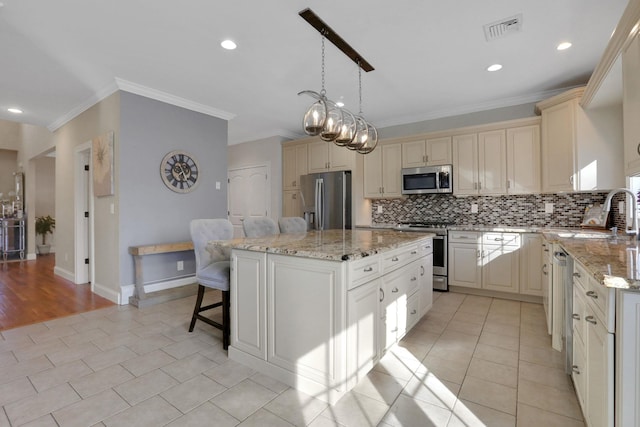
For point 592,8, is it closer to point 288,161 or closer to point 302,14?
point 302,14

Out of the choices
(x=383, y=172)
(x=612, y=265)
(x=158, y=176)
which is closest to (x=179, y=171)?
(x=158, y=176)

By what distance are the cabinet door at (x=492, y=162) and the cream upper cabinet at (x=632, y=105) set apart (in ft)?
6.29

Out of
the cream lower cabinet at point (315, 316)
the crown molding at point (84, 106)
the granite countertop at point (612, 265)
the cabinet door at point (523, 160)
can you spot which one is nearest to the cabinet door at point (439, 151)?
the cabinet door at point (523, 160)

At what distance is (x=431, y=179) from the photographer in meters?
4.29

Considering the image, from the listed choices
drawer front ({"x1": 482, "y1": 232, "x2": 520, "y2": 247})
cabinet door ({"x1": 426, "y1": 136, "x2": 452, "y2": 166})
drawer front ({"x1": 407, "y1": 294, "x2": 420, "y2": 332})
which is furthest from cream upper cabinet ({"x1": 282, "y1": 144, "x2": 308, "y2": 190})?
drawer front ({"x1": 407, "y1": 294, "x2": 420, "y2": 332})

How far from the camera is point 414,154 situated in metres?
4.47

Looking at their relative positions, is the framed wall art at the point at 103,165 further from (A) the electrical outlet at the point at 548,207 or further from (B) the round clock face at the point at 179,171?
(A) the electrical outlet at the point at 548,207

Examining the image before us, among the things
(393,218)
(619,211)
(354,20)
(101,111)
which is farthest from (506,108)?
(101,111)

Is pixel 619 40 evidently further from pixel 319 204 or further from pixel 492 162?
pixel 319 204

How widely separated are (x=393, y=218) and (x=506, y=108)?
2144mm

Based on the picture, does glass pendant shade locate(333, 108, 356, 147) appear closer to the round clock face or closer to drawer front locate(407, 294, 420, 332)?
drawer front locate(407, 294, 420, 332)

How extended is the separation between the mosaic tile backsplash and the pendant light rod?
2352 millimetres

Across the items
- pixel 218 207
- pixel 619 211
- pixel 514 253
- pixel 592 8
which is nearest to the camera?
pixel 592 8

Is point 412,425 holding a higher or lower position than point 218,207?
lower
